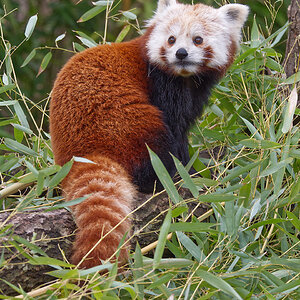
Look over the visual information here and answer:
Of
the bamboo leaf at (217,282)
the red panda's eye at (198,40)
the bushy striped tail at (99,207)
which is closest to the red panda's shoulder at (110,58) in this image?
the red panda's eye at (198,40)

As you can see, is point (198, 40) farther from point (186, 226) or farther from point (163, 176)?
point (186, 226)

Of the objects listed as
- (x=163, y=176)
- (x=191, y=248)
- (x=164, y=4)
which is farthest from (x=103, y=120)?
(x=164, y=4)

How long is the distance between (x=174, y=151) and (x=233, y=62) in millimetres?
800

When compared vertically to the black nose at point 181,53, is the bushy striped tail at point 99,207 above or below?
below

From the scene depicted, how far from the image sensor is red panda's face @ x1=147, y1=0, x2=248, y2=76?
3023 mm

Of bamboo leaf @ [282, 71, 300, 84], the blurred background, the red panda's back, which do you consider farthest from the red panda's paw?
the blurred background

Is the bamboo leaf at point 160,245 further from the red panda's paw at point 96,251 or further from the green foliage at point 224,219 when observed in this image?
the red panda's paw at point 96,251

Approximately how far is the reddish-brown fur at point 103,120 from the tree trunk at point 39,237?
0.45ft

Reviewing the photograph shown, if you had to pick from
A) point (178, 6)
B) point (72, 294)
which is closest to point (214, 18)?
point (178, 6)

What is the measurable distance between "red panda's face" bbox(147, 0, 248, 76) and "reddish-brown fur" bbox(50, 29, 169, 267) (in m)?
0.18

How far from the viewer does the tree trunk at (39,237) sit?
207 centimetres

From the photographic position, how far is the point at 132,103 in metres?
2.84

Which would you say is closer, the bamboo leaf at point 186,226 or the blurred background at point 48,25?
the bamboo leaf at point 186,226

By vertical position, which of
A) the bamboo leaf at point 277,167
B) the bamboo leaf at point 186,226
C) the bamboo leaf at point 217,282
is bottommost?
the bamboo leaf at point 217,282
